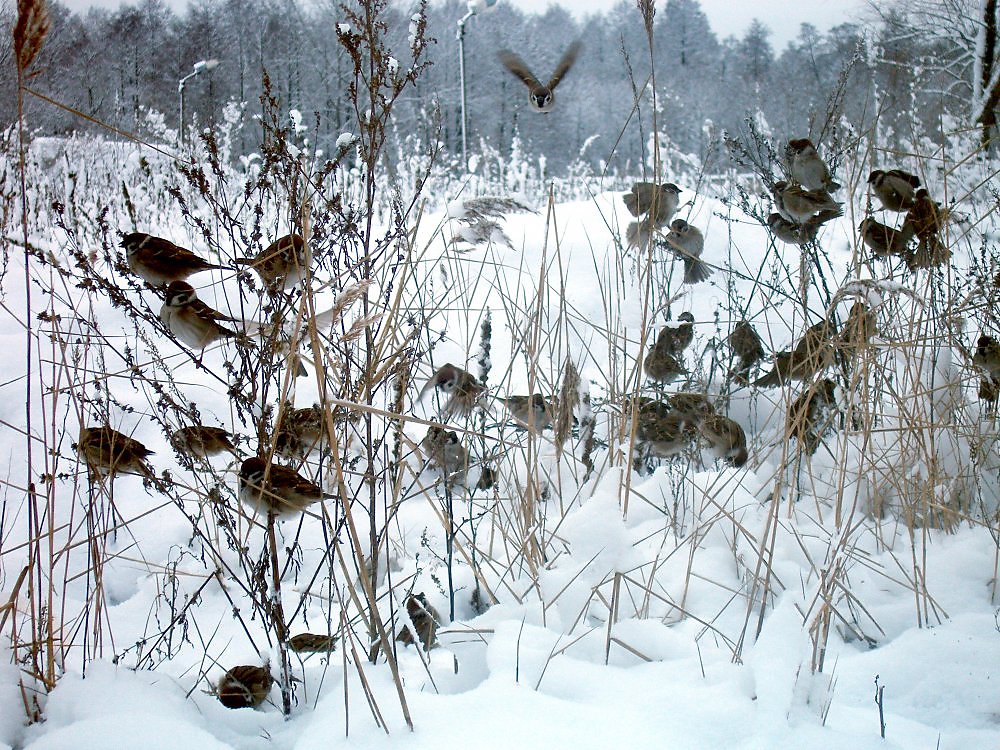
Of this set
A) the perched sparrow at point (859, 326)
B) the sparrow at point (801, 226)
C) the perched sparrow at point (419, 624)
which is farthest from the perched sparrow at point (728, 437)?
the perched sparrow at point (419, 624)

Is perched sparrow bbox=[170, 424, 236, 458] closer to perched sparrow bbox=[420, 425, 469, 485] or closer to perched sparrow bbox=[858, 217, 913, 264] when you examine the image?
perched sparrow bbox=[420, 425, 469, 485]

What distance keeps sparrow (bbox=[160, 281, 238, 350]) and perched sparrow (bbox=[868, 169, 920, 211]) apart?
1371 mm

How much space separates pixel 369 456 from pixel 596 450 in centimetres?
112

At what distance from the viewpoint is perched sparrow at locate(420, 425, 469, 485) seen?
1405mm

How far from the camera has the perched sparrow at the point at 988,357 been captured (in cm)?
151

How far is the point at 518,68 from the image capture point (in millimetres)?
1882

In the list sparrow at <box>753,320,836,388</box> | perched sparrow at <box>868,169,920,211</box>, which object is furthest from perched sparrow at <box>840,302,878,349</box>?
perched sparrow at <box>868,169,920,211</box>

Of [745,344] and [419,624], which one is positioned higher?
[745,344]

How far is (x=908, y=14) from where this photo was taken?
11.9 m

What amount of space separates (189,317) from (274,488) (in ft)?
0.87

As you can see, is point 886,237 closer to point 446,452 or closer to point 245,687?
point 446,452

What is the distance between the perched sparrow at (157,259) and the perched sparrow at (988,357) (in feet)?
4.86

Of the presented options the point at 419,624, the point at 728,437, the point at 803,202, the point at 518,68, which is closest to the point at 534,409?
the point at 728,437

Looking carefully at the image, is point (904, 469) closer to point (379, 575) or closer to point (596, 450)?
point (596, 450)
